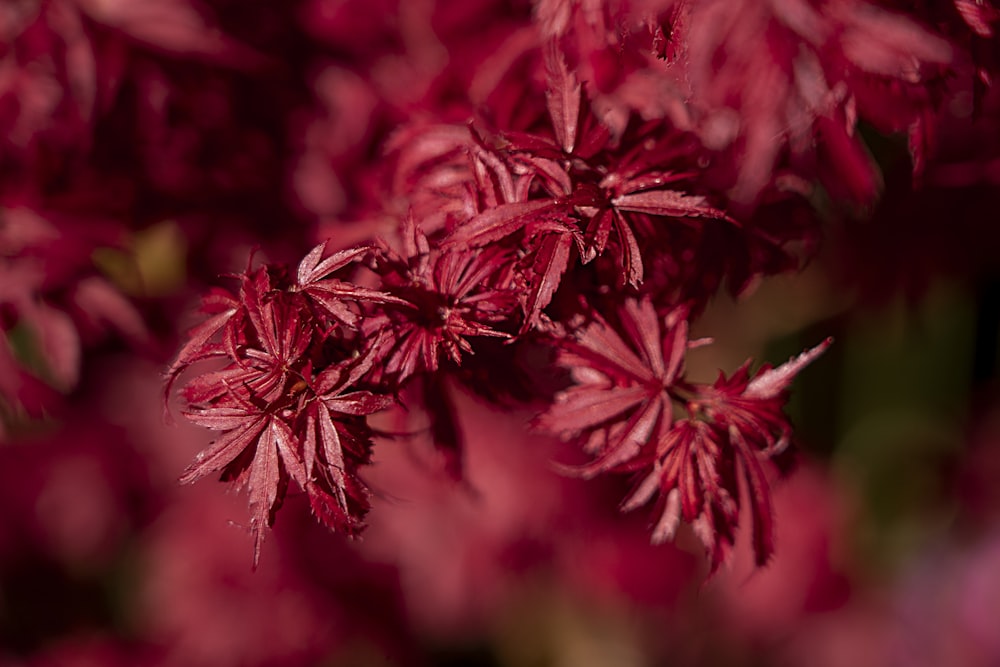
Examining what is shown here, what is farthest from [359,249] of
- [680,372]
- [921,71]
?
[921,71]

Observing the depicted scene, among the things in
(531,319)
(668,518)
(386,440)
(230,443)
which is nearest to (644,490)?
(668,518)

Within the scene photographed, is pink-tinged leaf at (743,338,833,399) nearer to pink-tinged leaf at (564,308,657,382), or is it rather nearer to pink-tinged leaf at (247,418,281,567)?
pink-tinged leaf at (564,308,657,382)

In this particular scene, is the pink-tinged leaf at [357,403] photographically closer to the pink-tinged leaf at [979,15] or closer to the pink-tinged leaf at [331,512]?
the pink-tinged leaf at [331,512]

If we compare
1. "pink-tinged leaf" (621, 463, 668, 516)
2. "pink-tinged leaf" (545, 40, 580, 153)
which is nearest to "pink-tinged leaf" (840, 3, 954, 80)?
"pink-tinged leaf" (545, 40, 580, 153)

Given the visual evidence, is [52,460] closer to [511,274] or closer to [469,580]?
[469,580]

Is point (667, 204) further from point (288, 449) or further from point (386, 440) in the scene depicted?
point (386, 440)

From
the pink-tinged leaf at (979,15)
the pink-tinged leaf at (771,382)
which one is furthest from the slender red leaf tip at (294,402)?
the pink-tinged leaf at (979,15)

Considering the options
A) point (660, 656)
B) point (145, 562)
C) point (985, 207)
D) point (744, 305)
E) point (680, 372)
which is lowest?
point (660, 656)
